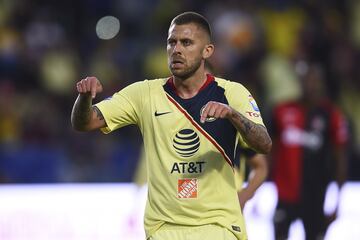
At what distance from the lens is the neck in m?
6.27

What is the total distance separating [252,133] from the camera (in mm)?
5863

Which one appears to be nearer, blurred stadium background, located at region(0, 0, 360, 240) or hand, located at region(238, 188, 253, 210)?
hand, located at region(238, 188, 253, 210)

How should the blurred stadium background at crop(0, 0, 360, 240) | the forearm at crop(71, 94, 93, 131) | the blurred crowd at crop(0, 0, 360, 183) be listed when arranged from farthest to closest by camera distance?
the blurred crowd at crop(0, 0, 360, 183) → the blurred stadium background at crop(0, 0, 360, 240) → the forearm at crop(71, 94, 93, 131)

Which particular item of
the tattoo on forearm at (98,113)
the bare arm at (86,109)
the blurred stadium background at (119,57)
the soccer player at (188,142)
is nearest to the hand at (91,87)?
the bare arm at (86,109)

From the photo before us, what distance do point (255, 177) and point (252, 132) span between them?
1907 mm

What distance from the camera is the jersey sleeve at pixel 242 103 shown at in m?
6.07

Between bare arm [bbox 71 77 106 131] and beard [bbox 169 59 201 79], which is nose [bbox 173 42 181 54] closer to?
beard [bbox 169 59 201 79]

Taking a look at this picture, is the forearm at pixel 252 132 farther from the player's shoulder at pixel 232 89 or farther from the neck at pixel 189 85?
the neck at pixel 189 85

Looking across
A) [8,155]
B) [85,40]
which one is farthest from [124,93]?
[85,40]

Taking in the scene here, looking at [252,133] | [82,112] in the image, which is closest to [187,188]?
[252,133]

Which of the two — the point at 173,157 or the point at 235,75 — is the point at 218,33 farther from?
the point at 173,157

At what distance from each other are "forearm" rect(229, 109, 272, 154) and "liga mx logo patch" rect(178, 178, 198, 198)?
1.40 ft

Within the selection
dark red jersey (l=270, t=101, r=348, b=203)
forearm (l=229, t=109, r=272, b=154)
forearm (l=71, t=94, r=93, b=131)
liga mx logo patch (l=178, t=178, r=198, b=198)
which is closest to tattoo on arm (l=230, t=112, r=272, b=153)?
forearm (l=229, t=109, r=272, b=154)

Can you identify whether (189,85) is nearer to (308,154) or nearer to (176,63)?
(176,63)
